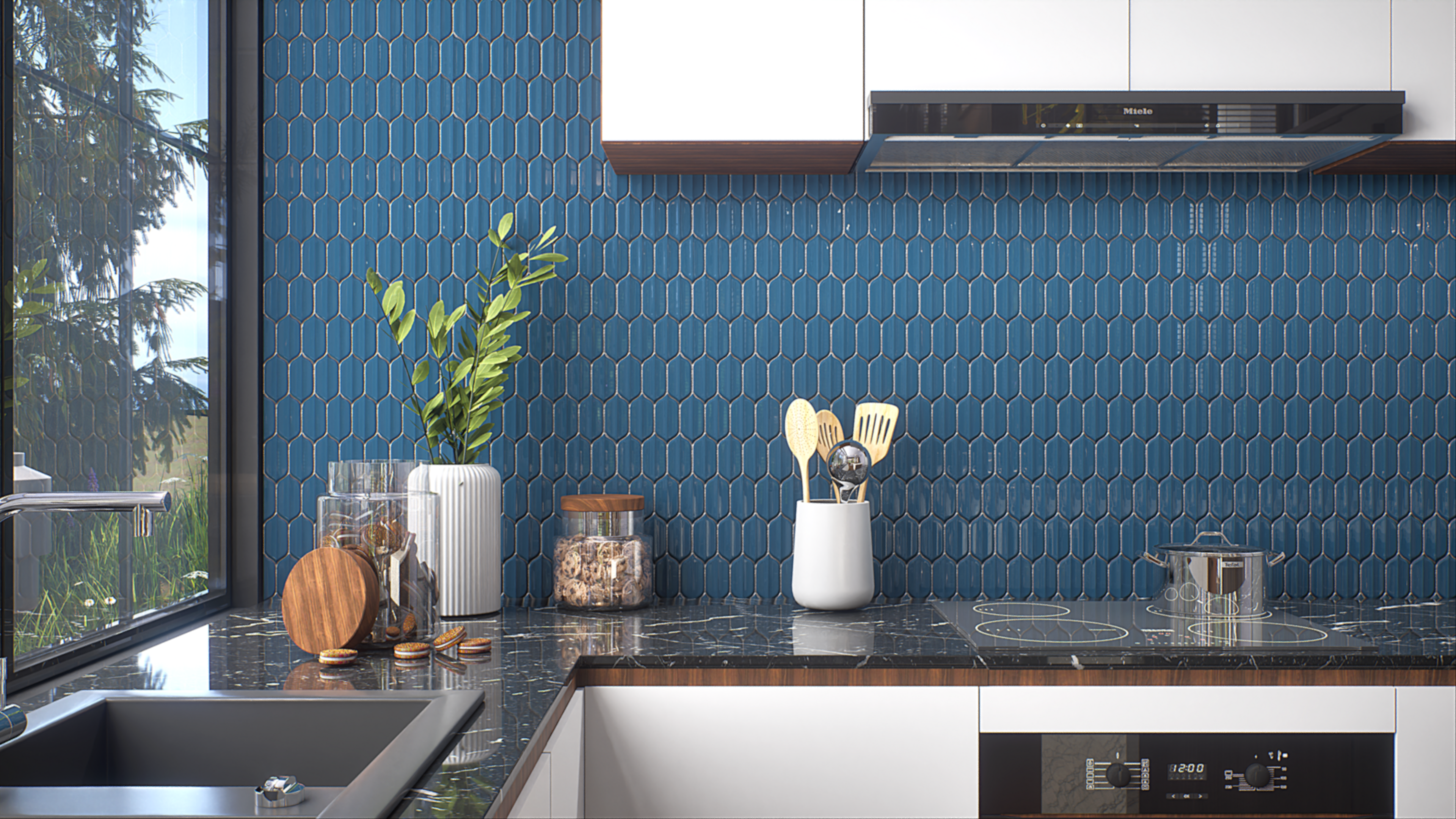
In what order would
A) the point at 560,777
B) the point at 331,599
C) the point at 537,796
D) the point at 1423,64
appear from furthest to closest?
the point at 1423,64, the point at 331,599, the point at 560,777, the point at 537,796

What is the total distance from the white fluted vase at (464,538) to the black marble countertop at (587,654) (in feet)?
0.15

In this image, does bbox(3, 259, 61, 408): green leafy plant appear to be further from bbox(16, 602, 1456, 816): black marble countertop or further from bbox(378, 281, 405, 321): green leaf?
bbox(378, 281, 405, 321): green leaf

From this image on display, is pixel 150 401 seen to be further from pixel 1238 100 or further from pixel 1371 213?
pixel 1371 213

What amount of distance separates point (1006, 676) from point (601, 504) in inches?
31.5

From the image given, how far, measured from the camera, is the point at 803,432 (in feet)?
6.68

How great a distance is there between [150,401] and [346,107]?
0.73 m

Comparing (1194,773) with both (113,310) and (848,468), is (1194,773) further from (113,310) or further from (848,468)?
(113,310)

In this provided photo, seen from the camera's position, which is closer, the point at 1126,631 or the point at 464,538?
the point at 1126,631

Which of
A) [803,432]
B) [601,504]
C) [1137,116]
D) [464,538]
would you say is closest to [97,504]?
[464,538]

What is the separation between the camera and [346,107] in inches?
85.7

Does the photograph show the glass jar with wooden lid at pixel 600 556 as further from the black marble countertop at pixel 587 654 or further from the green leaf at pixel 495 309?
the green leaf at pixel 495 309

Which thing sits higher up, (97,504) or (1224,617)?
(97,504)

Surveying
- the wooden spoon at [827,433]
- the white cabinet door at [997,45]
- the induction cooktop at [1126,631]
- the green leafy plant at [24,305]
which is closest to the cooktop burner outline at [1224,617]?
the induction cooktop at [1126,631]

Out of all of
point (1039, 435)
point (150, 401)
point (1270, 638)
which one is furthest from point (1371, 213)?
point (150, 401)
